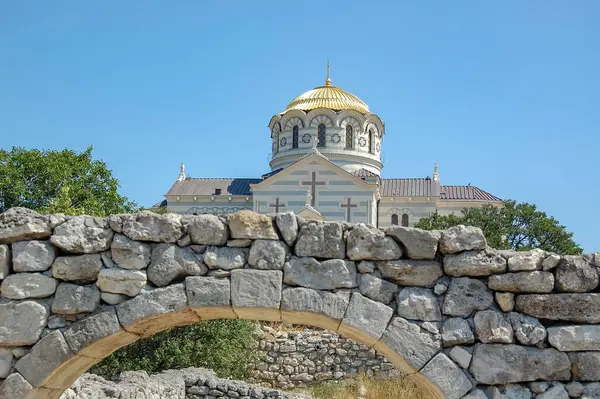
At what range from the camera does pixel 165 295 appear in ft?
17.3

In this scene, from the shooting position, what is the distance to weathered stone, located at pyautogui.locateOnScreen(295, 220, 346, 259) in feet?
17.4

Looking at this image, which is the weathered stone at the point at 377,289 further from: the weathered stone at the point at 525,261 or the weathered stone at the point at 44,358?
the weathered stone at the point at 44,358

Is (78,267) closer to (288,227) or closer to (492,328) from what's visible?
(288,227)

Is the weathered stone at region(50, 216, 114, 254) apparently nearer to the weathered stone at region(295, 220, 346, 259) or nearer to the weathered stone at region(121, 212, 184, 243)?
the weathered stone at region(121, 212, 184, 243)

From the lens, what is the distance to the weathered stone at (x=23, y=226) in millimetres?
5398

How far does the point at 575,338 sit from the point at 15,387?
439 cm

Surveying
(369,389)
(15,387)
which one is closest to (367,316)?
(15,387)

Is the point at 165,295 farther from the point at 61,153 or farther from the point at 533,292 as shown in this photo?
the point at 61,153

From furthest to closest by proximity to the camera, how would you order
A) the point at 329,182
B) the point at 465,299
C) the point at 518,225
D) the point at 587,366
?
the point at 329,182 → the point at 518,225 → the point at 465,299 → the point at 587,366

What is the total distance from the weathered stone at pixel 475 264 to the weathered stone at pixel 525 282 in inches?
2.9

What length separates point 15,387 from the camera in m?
5.29

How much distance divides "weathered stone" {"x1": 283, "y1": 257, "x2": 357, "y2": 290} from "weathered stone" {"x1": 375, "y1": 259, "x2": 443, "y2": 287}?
0.91 feet

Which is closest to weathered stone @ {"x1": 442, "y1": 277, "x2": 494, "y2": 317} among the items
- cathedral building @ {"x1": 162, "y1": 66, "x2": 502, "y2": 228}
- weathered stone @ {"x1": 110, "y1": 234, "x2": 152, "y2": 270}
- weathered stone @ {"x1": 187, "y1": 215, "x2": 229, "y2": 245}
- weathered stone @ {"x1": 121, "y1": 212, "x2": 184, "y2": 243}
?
weathered stone @ {"x1": 187, "y1": 215, "x2": 229, "y2": 245}

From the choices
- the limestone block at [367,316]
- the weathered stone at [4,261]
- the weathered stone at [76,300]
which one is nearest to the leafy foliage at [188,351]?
the weathered stone at [4,261]
